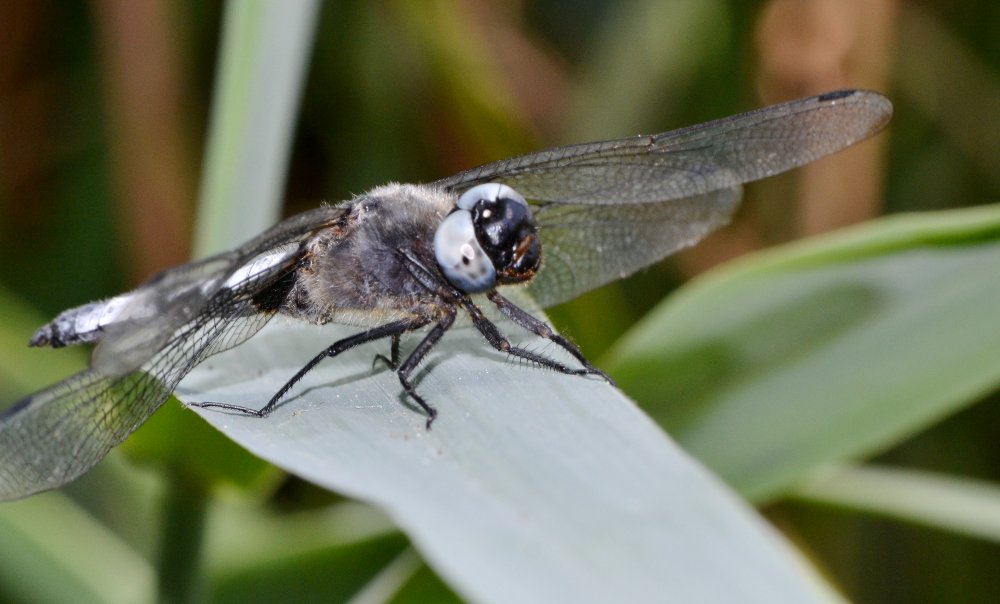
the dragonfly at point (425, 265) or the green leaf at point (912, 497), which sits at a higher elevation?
the dragonfly at point (425, 265)

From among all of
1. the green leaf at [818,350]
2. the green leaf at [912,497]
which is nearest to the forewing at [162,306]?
the green leaf at [818,350]

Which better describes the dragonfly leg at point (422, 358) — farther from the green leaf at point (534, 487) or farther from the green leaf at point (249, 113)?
the green leaf at point (249, 113)

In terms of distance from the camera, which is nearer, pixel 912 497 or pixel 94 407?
pixel 94 407

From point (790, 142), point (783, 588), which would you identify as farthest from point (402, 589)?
point (790, 142)

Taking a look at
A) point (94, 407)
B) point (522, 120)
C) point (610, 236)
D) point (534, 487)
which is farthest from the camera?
point (522, 120)

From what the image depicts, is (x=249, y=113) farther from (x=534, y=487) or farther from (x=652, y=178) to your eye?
(x=534, y=487)

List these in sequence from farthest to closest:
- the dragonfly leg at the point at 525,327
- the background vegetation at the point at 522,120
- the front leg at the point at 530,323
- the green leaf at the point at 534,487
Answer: the background vegetation at the point at 522,120, the front leg at the point at 530,323, the dragonfly leg at the point at 525,327, the green leaf at the point at 534,487

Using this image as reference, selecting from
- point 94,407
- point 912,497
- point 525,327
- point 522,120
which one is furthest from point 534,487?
point 522,120
